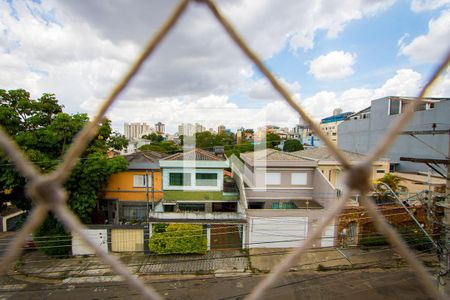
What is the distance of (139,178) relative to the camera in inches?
426

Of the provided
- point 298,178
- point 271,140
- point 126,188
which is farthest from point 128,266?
point 271,140

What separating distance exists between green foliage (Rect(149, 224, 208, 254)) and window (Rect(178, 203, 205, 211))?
1462 mm

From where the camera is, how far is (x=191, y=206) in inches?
404

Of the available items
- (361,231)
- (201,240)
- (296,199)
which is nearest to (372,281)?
(361,231)

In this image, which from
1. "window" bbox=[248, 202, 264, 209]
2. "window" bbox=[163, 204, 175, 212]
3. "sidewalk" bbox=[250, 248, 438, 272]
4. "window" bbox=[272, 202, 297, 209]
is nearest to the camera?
"sidewalk" bbox=[250, 248, 438, 272]

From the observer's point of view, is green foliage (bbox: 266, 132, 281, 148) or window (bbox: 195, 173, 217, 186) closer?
window (bbox: 195, 173, 217, 186)

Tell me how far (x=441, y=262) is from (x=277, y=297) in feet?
13.7

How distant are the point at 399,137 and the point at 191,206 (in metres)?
10.3

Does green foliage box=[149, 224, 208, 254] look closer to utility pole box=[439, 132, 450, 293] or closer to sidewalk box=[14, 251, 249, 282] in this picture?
sidewalk box=[14, 251, 249, 282]

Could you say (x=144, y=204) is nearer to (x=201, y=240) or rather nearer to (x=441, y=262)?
(x=201, y=240)

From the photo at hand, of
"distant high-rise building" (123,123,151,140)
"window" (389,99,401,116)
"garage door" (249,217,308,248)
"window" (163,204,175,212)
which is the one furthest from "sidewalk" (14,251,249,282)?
"distant high-rise building" (123,123,151,140)

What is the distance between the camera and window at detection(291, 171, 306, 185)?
1089cm

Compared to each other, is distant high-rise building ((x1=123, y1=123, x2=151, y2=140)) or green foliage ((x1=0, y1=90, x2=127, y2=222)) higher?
distant high-rise building ((x1=123, y1=123, x2=151, y2=140))

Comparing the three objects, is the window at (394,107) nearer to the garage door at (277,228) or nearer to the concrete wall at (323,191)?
the concrete wall at (323,191)
